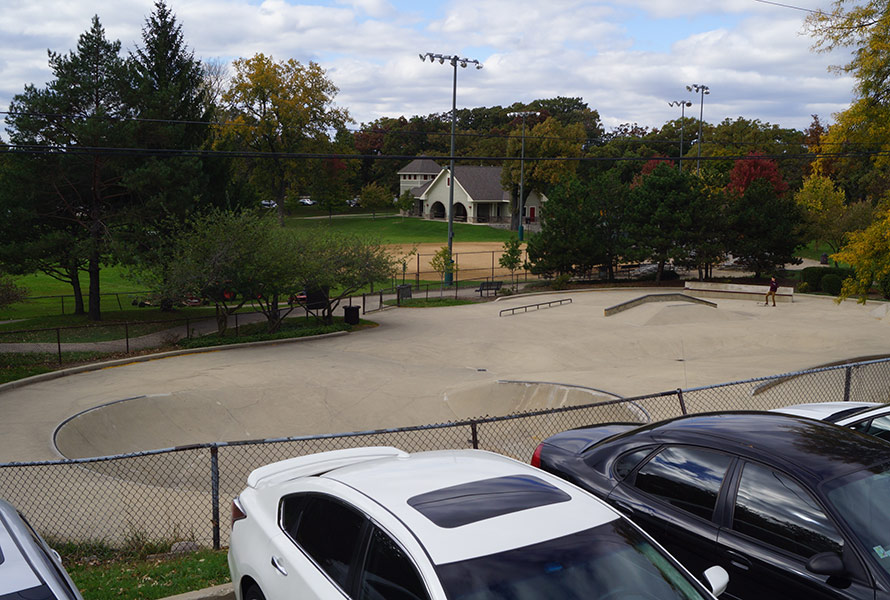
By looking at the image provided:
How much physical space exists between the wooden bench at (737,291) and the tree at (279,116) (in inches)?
1734

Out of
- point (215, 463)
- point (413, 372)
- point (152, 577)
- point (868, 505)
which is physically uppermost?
point (868, 505)

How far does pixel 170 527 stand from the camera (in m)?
9.22

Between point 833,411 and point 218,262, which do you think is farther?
point 218,262

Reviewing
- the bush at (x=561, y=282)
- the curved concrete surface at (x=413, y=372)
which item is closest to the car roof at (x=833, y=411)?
the curved concrete surface at (x=413, y=372)

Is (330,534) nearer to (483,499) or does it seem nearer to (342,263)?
(483,499)

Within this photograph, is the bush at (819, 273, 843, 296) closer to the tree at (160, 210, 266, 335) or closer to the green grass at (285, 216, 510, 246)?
the tree at (160, 210, 266, 335)

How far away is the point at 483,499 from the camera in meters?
4.03

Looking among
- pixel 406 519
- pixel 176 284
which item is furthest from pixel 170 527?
pixel 176 284

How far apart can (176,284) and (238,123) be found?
165ft

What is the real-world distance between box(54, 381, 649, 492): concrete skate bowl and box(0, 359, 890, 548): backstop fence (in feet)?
0.15

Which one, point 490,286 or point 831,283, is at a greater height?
point 831,283

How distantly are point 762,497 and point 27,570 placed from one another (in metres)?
4.65

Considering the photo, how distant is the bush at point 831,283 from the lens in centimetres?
4250

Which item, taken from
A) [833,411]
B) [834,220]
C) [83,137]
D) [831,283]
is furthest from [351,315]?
[834,220]
